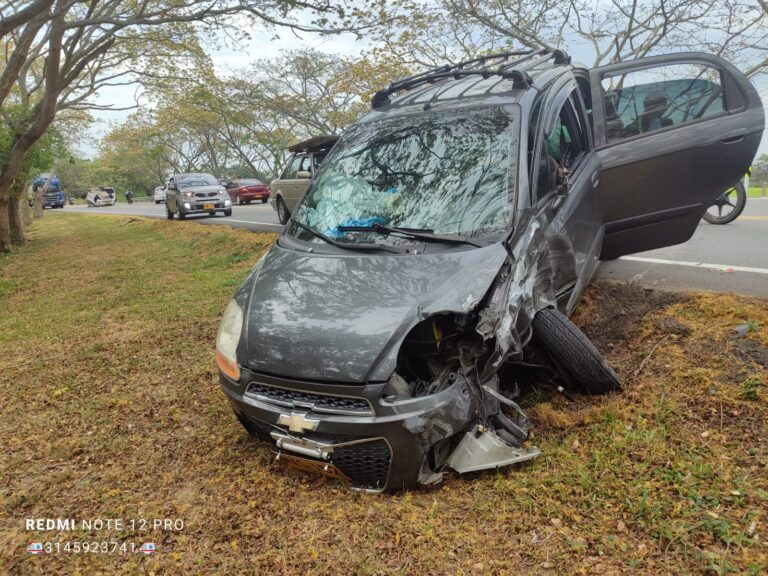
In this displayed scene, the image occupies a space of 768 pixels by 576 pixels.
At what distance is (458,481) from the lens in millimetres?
2547

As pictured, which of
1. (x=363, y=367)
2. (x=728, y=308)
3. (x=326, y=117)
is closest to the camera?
(x=363, y=367)

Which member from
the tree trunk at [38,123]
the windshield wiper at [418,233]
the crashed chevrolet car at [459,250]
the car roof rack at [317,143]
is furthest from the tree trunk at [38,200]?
the windshield wiper at [418,233]

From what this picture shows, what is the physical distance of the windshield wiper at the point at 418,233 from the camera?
2.79 meters

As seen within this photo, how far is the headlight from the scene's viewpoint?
2629 millimetres

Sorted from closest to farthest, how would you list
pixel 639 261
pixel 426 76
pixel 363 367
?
pixel 363 367, pixel 426 76, pixel 639 261

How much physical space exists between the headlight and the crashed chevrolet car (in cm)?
2

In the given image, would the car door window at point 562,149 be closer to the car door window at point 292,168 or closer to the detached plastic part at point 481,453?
the detached plastic part at point 481,453

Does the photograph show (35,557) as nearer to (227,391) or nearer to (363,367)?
(227,391)

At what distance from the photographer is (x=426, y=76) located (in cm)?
427

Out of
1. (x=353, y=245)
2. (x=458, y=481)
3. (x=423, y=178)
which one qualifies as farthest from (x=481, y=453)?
(x=423, y=178)

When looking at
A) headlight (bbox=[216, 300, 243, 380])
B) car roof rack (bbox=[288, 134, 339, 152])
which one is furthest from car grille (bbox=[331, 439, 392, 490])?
car roof rack (bbox=[288, 134, 339, 152])

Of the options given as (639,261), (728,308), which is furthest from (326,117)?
(728,308)

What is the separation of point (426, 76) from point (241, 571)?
3805 millimetres

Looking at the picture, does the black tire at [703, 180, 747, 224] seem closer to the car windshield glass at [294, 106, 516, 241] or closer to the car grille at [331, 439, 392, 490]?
the car windshield glass at [294, 106, 516, 241]
